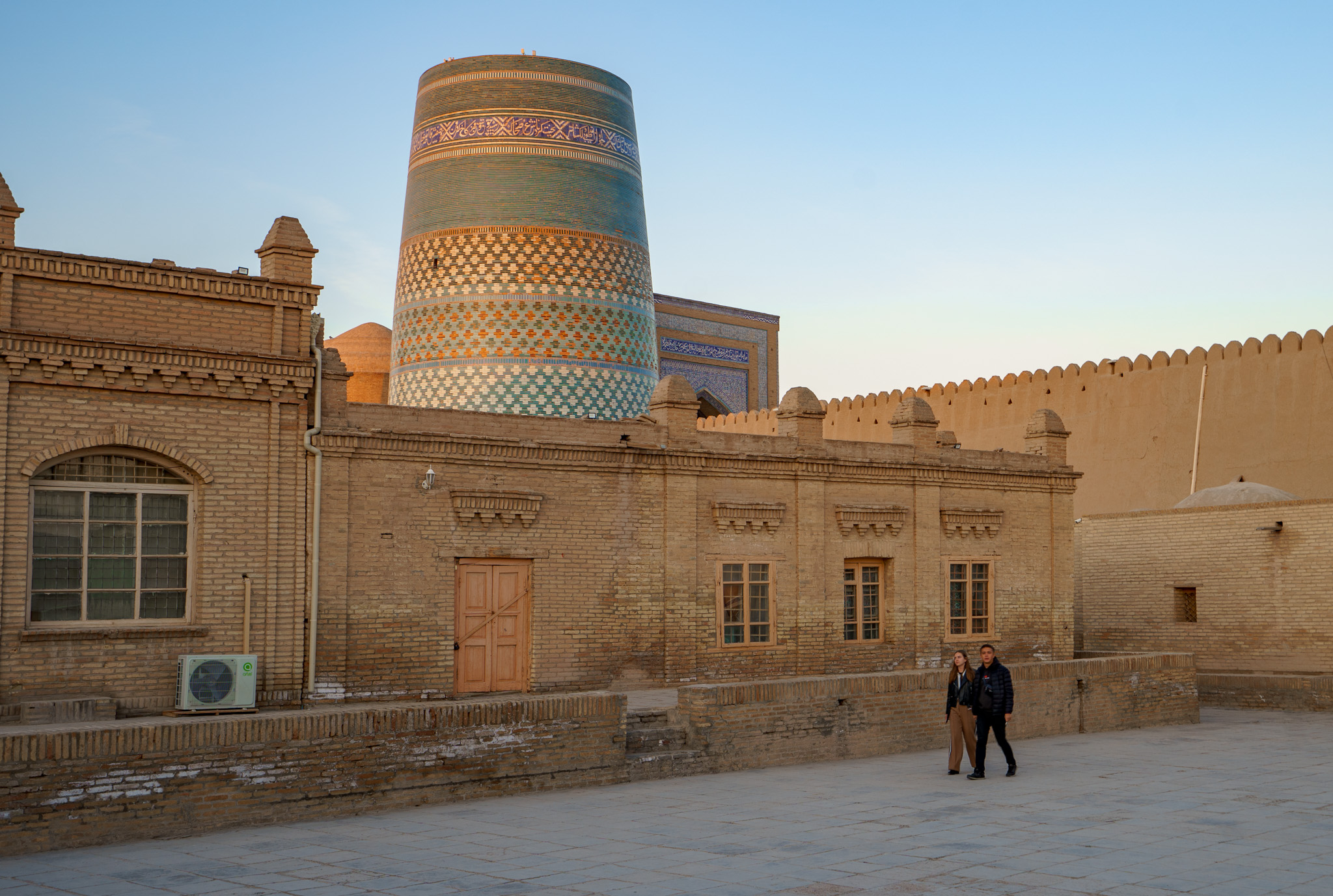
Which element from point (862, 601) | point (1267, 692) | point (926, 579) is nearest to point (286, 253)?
point (862, 601)

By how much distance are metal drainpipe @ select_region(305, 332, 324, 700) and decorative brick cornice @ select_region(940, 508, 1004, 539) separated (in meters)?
8.53

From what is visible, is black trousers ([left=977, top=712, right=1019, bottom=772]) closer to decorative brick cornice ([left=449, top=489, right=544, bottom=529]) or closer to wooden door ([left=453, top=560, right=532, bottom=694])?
wooden door ([left=453, top=560, right=532, bottom=694])

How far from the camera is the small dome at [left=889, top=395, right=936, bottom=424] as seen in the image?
57.1 ft

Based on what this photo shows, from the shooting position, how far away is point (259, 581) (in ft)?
39.2

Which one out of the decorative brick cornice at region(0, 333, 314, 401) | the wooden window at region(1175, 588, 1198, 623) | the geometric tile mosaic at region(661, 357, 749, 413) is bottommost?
the wooden window at region(1175, 588, 1198, 623)

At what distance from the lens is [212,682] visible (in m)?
11.2

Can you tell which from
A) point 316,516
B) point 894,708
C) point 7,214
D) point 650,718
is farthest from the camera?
point 894,708

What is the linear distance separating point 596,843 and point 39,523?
19.6ft

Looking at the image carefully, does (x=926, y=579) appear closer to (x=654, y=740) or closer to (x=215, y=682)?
(x=654, y=740)

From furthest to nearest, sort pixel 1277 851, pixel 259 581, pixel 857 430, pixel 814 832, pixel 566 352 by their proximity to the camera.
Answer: pixel 857 430
pixel 566 352
pixel 259 581
pixel 814 832
pixel 1277 851

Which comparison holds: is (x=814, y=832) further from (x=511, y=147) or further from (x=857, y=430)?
(x=857, y=430)

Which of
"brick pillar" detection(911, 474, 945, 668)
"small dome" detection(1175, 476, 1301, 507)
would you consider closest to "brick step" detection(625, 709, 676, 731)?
"brick pillar" detection(911, 474, 945, 668)

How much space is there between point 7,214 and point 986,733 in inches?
373

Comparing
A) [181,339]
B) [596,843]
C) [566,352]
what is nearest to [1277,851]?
[596,843]
